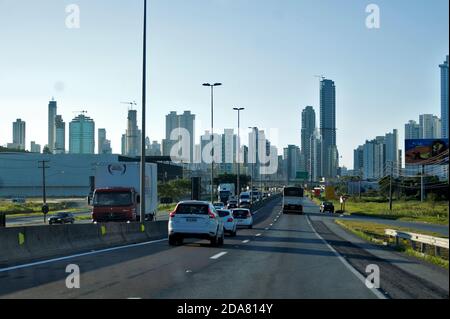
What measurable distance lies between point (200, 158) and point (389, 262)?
151150mm

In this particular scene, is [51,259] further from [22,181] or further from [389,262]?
[22,181]

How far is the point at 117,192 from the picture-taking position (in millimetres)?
34688

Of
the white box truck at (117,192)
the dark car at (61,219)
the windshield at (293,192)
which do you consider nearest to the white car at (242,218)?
the white box truck at (117,192)

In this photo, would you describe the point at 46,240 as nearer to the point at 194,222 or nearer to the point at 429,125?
the point at 194,222

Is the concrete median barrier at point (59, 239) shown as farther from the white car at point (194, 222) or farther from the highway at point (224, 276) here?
the white car at point (194, 222)

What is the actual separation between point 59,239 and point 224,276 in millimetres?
8814

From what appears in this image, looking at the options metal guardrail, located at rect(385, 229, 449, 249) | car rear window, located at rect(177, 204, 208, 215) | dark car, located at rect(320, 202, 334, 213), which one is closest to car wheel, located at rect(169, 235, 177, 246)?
car rear window, located at rect(177, 204, 208, 215)

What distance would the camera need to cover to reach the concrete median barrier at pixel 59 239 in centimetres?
1745

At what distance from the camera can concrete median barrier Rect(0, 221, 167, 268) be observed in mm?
17453

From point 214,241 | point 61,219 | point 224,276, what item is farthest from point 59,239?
point 61,219

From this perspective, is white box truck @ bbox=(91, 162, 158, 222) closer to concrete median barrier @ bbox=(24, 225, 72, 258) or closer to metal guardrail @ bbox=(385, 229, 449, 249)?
concrete median barrier @ bbox=(24, 225, 72, 258)

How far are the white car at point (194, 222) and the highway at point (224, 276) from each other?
2.06 metres

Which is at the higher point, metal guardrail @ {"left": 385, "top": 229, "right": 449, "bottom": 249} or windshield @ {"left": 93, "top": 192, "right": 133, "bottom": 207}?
windshield @ {"left": 93, "top": 192, "right": 133, "bottom": 207}

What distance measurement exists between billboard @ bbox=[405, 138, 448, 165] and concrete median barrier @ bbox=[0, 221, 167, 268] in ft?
261
